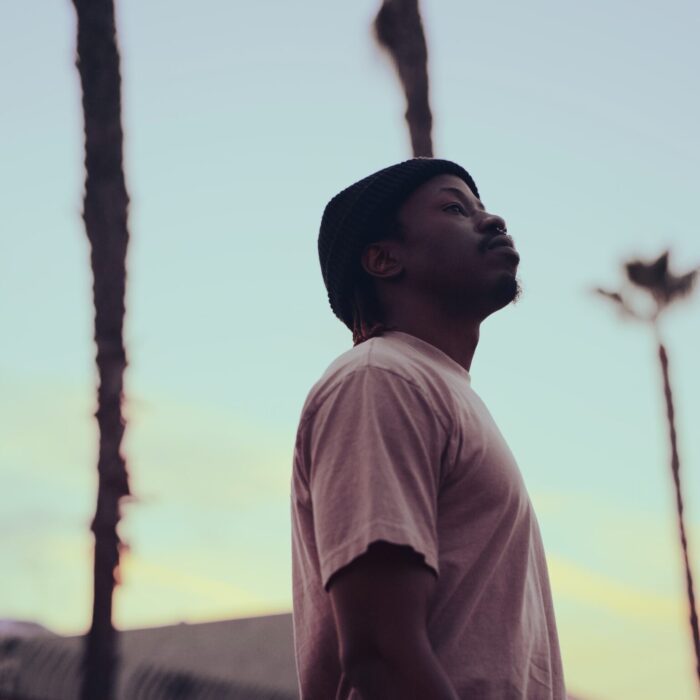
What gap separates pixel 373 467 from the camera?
2.02 m

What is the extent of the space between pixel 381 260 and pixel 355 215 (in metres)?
0.14

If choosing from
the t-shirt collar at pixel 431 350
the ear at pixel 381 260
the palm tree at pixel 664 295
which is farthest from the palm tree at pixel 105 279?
the palm tree at pixel 664 295

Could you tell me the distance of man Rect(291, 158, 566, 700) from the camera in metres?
1.93

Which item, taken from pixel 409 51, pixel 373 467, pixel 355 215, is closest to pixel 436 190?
pixel 355 215

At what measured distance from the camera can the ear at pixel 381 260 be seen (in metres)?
2.60

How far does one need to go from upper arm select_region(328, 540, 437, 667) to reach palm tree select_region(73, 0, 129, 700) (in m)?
6.04

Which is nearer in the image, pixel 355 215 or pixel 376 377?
pixel 376 377

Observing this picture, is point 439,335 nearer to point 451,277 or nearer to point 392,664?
point 451,277

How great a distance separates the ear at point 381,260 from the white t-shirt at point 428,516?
32 centimetres

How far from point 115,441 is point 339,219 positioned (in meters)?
5.54

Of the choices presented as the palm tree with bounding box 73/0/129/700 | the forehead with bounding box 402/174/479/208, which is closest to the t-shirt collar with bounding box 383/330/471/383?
the forehead with bounding box 402/174/479/208

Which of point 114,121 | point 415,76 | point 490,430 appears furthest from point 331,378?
point 415,76

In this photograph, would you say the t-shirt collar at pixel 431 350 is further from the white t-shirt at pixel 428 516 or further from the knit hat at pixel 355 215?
the knit hat at pixel 355 215

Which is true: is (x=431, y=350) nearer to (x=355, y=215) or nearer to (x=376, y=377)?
(x=376, y=377)
